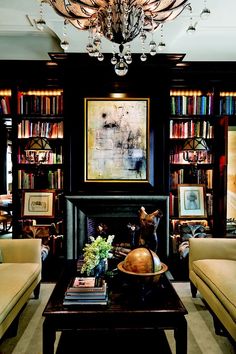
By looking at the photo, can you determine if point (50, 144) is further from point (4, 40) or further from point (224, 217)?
point (224, 217)

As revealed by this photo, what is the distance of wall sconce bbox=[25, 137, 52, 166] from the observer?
4.34 meters

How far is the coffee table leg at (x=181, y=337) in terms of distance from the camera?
80.0 inches

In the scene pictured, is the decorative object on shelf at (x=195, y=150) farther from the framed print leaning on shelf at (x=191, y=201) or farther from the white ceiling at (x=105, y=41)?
the white ceiling at (x=105, y=41)

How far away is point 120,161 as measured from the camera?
4.48 m

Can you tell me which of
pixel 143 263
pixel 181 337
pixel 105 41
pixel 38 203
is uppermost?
pixel 105 41

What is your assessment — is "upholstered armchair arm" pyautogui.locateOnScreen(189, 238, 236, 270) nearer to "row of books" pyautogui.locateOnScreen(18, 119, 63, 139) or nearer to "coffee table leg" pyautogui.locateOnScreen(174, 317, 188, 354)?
"coffee table leg" pyautogui.locateOnScreen(174, 317, 188, 354)

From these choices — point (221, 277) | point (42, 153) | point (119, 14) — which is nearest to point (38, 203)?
point (42, 153)

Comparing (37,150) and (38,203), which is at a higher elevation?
(37,150)

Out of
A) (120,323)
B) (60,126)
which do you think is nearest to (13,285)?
(120,323)

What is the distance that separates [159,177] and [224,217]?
110 centimetres

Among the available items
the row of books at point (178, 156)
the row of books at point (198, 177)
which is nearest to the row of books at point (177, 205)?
the row of books at point (198, 177)


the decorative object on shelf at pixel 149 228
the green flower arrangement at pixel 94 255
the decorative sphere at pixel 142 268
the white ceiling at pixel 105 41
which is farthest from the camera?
the white ceiling at pixel 105 41

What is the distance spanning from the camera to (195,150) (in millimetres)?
4480

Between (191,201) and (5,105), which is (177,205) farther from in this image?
(5,105)
